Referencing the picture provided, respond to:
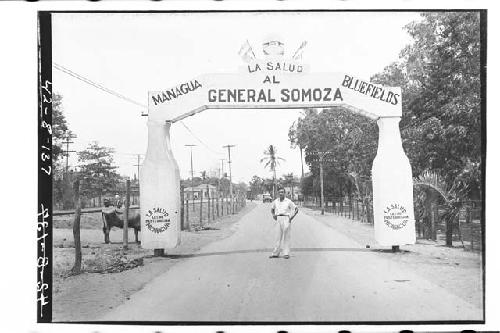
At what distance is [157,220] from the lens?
9.83 m

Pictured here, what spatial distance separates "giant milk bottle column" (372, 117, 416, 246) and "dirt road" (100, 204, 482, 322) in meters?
0.56

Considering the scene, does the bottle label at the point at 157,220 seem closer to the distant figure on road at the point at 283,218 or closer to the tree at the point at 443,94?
the distant figure on road at the point at 283,218

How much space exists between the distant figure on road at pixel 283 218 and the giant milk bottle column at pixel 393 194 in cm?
183

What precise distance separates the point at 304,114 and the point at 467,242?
4818 mm

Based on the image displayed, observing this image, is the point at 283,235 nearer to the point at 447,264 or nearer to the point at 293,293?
the point at 293,293

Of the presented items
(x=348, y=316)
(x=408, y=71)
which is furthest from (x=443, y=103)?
(x=348, y=316)

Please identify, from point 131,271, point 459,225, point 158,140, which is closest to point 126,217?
point 131,271

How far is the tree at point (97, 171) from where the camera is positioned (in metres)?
9.62

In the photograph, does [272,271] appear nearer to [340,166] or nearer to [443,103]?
[443,103]

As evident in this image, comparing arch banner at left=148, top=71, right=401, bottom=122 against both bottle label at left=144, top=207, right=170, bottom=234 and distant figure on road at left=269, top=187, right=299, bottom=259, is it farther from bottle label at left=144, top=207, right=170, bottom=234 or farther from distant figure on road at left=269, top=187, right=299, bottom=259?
bottle label at left=144, top=207, right=170, bottom=234

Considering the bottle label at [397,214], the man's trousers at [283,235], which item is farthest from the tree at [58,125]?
the bottle label at [397,214]

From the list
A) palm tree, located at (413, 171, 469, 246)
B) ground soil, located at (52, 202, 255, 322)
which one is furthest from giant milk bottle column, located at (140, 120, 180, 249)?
palm tree, located at (413, 171, 469, 246)

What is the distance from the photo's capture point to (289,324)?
733cm

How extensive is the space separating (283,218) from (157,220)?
2.71 m
